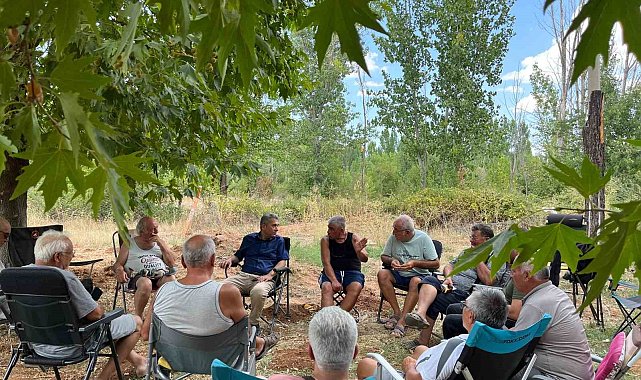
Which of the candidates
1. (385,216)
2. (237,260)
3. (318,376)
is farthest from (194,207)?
(318,376)

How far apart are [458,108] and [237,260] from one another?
10.7 metres

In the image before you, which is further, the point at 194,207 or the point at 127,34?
the point at 194,207

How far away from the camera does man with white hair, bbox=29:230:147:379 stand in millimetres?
3072

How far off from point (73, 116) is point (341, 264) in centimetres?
480

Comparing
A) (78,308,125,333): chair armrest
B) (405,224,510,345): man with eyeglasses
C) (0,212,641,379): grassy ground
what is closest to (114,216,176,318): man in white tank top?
(0,212,641,379): grassy ground

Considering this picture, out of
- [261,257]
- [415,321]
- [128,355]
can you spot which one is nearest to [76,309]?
[128,355]

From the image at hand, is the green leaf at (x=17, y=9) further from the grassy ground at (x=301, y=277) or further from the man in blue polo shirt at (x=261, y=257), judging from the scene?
the man in blue polo shirt at (x=261, y=257)

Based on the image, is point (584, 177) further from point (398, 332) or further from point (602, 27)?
point (398, 332)

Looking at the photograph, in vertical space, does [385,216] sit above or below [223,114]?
below

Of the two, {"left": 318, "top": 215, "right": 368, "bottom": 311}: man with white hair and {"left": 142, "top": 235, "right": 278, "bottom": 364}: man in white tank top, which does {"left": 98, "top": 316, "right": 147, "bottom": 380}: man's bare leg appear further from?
{"left": 318, "top": 215, "right": 368, "bottom": 311}: man with white hair

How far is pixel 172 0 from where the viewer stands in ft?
2.69

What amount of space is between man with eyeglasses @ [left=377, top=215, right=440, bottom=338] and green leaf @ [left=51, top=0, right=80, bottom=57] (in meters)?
4.64

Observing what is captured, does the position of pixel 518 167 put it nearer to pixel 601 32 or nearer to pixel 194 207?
pixel 194 207

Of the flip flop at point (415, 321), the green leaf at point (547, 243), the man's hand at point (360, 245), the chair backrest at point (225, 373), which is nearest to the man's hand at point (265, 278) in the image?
the man's hand at point (360, 245)
